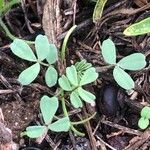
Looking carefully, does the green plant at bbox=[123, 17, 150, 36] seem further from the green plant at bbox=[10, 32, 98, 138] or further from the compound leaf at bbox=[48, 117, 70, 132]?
the compound leaf at bbox=[48, 117, 70, 132]

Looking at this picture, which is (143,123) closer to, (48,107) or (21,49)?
(48,107)

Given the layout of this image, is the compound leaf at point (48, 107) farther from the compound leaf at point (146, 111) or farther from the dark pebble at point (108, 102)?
the compound leaf at point (146, 111)

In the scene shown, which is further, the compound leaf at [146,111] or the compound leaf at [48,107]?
the compound leaf at [146,111]

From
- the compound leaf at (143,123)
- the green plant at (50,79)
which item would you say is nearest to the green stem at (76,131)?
the green plant at (50,79)

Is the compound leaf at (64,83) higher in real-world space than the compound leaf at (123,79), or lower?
higher

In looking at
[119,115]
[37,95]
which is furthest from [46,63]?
[119,115]

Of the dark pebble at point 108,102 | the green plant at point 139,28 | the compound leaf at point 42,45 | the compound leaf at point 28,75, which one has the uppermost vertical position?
the compound leaf at point 42,45

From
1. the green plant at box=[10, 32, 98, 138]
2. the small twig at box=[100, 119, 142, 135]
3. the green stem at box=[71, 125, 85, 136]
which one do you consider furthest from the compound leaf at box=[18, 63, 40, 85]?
the small twig at box=[100, 119, 142, 135]
